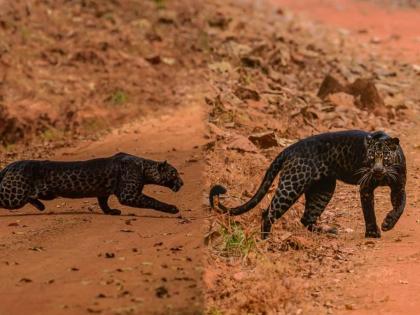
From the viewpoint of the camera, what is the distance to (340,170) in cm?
993

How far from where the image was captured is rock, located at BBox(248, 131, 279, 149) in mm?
13891

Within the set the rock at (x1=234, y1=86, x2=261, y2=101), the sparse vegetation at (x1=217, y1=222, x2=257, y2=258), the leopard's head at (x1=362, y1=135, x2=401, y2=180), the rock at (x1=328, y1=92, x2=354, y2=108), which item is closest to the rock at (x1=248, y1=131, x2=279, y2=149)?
the rock at (x1=234, y1=86, x2=261, y2=101)

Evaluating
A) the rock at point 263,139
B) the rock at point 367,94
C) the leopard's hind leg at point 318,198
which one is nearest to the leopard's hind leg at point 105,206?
the leopard's hind leg at point 318,198

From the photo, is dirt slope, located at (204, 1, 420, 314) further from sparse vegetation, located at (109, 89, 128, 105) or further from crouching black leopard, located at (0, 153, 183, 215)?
sparse vegetation, located at (109, 89, 128, 105)

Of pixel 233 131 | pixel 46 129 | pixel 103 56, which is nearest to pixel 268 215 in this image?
pixel 233 131

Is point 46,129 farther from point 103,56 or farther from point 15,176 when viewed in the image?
point 15,176

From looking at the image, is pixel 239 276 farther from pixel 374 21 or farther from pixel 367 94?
pixel 374 21

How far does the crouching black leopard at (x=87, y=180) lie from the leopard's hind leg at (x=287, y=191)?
111 cm

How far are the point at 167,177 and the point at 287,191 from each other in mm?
1414

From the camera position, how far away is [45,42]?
19.6 meters

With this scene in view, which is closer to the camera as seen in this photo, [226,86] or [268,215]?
[268,215]

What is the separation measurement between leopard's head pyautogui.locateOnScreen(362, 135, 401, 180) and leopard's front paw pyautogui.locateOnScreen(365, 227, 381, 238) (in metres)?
0.68

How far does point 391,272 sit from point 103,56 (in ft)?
36.6

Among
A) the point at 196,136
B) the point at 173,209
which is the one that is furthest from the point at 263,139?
the point at 173,209
